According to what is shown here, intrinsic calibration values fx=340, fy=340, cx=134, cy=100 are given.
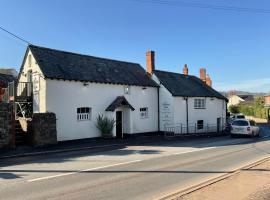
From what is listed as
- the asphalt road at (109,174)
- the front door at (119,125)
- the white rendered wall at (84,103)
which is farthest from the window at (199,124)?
the asphalt road at (109,174)

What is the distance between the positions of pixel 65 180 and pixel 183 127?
24073 millimetres

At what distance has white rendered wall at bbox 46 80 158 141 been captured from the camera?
22578mm

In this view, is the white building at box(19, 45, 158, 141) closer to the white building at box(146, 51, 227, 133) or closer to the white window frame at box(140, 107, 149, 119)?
the white window frame at box(140, 107, 149, 119)

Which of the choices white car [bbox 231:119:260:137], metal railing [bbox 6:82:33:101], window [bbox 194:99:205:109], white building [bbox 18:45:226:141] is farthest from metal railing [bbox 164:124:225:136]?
metal railing [bbox 6:82:33:101]

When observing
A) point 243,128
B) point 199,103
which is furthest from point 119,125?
point 199,103

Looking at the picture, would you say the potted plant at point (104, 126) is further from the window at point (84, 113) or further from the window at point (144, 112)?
the window at point (144, 112)

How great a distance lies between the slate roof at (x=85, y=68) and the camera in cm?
2336

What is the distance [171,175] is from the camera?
11.4 meters

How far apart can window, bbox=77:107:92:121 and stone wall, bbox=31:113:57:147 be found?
11.7 feet

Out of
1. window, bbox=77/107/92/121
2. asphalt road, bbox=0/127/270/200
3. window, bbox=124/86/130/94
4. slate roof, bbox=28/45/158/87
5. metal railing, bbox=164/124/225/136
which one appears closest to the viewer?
asphalt road, bbox=0/127/270/200

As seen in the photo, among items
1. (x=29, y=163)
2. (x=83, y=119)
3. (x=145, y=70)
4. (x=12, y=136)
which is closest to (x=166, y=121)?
(x=145, y=70)

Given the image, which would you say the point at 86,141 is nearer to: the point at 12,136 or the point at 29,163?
the point at 12,136

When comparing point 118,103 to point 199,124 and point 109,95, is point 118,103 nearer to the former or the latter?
point 109,95

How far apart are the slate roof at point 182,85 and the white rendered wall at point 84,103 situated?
3.61 metres
